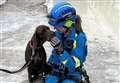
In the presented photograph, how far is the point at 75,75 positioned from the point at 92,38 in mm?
2689

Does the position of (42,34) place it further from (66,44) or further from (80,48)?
(80,48)

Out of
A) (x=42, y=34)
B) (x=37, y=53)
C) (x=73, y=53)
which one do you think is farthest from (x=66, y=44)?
(x=37, y=53)

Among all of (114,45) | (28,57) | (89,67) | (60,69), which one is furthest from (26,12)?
(60,69)

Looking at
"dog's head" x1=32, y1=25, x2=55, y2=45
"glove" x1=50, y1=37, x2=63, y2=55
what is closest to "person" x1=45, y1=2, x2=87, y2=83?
"glove" x1=50, y1=37, x2=63, y2=55

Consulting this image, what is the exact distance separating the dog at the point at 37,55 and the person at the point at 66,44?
24cm

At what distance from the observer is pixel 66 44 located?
3.69 metres

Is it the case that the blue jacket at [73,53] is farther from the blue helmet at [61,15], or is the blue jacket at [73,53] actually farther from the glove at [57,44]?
the blue helmet at [61,15]

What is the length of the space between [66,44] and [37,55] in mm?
546

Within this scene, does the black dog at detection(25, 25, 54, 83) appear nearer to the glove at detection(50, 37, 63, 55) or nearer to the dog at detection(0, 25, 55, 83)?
the dog at detection(0, 25, 55, 83)

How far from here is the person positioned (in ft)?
11.3

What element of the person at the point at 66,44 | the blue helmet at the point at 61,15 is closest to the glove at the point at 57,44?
the person at the point at 66,44

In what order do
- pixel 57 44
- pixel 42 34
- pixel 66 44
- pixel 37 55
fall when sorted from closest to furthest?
pixel 57 44 → pixel 66 44 → pixel 42 34 → pixel 37 55

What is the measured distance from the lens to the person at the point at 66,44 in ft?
11.3

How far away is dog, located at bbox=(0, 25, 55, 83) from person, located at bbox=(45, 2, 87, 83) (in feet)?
0.79
